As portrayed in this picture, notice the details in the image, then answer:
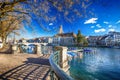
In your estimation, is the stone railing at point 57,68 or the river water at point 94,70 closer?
the stone railing at point 57,68

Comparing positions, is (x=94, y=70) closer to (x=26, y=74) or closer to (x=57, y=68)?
(x=26, y=74)

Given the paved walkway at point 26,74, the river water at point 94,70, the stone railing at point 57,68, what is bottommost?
the river water at point 94,70

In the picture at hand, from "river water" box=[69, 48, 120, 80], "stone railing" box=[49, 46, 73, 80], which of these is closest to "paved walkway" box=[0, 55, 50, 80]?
"stone railing" box=[49, 46, 73, 80]

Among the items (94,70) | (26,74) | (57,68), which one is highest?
(57,68)

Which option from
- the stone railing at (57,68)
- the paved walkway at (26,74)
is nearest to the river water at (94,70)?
the stone railing at (57,68)

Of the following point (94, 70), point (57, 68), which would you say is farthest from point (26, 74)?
point (94, 70)

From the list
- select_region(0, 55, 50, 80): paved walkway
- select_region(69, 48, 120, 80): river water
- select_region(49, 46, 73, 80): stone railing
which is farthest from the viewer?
select_region(69, 48, 120, 80): river water

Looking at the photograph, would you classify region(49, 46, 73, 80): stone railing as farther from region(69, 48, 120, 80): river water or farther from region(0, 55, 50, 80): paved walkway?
region(69, 48, 120, 80): river water

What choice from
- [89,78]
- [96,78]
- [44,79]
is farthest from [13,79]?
[96,78]

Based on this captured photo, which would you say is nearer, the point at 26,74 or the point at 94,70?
the point at 26,74

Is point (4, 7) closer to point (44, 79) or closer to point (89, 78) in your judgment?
point (44, 79)

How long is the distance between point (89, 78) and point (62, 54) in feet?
22.5

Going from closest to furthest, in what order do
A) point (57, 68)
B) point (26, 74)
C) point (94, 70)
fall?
point (57, 68), point (26, 74), point (94, 70)

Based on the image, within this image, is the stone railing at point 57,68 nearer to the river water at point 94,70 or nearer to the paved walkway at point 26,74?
the paved walkway at point 26,74
